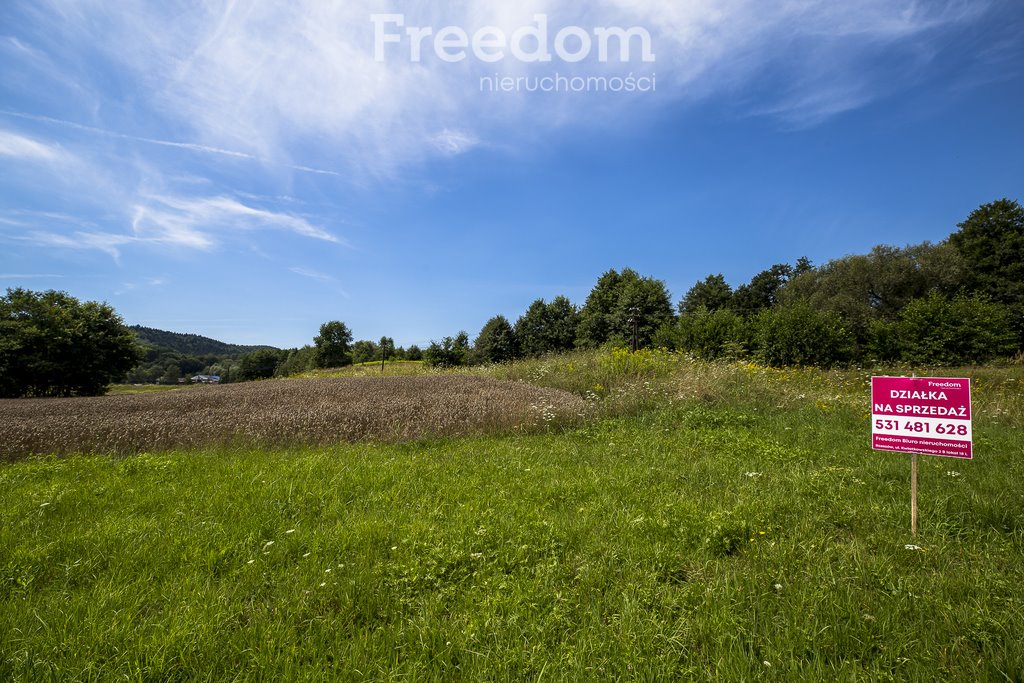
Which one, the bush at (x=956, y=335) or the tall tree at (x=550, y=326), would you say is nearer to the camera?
the bush at (x=956, y=335)

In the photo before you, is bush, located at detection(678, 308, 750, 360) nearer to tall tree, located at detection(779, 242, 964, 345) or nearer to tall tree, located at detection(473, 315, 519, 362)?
tall tree, located at detection(779, 242, 964, 345)

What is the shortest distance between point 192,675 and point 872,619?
389 centimetres

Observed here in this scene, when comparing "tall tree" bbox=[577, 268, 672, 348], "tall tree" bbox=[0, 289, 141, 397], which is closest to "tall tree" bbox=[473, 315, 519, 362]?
"tall tree" bbox=[577, 268, 672, 348]

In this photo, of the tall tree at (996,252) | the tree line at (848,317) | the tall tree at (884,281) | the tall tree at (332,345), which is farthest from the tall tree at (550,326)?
the tall tree at (332,345)

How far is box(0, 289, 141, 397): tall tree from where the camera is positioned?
20438mm

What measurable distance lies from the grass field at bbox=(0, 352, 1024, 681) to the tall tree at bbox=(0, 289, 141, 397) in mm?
23741

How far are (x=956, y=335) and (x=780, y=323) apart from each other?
8608 millimetres

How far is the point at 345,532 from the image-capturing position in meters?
3.54

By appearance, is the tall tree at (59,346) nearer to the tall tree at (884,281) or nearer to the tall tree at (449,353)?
the tall tree at (449,353)

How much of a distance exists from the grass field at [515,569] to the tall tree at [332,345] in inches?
2818

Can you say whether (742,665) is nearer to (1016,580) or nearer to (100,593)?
(1016,580)

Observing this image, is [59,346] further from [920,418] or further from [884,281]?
[884,281]

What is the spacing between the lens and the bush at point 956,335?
68.5 ft

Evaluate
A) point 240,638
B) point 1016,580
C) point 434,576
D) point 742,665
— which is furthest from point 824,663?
point 240,638
